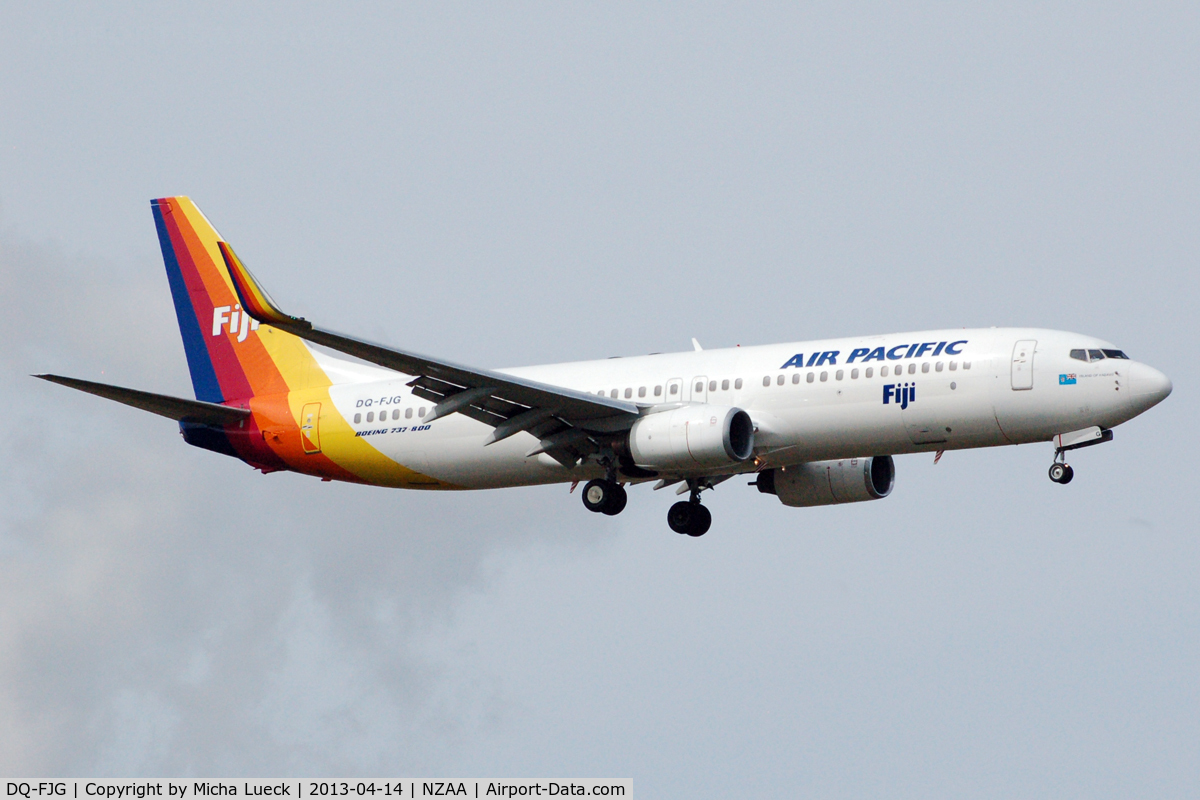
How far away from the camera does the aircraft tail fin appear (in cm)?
5056

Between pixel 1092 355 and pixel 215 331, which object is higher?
pixel 215 331

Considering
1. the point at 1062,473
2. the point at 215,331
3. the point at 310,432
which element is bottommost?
the point at 1062,473

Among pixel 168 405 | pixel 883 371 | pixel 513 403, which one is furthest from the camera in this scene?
pixel 168 405

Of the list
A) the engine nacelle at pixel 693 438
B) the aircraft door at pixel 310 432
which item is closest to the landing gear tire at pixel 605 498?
the engine nacelle at pixel 693 438

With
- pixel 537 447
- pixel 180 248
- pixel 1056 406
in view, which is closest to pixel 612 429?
pixel 537 447

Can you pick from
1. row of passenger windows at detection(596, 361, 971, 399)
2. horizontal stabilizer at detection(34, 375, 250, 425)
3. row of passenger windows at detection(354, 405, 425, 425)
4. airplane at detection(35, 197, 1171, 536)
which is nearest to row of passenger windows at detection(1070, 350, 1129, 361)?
airplane at detection(35, 197, 1171, 536)

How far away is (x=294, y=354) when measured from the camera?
5062 cm

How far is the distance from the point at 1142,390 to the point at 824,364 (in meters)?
7.19

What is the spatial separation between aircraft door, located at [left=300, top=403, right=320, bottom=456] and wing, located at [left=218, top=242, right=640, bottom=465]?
5.26 m

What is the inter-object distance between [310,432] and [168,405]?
148 inches

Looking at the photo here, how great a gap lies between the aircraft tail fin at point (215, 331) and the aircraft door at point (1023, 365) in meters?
18.9

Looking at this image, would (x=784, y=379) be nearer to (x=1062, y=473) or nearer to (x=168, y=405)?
(x=1062, y=473)

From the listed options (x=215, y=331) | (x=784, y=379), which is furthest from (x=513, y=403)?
(x=215, y=331)

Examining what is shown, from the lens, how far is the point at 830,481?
47.7 meters
